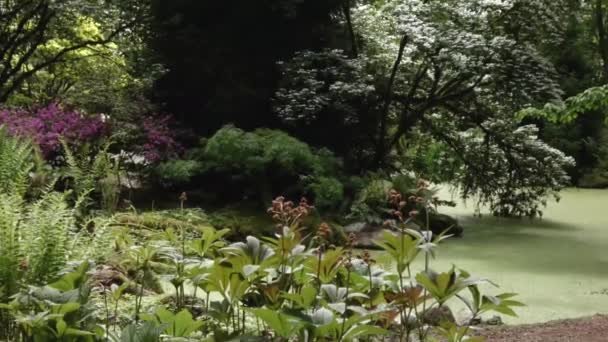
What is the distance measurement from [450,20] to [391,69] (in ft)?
3.56

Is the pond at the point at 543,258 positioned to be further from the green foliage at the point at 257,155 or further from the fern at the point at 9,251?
the fern at the point at 9,251

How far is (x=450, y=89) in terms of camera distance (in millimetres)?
9320

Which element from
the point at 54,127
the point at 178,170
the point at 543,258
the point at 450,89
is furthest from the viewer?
the point at 450,89

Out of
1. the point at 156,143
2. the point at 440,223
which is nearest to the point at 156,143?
the point at 156,143

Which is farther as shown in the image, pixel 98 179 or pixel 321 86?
pixel 321 86

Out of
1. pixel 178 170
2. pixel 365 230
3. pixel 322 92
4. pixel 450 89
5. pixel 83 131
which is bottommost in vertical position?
pixel 365 230

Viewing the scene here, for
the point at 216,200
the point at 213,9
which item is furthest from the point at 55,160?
the point at 213,9

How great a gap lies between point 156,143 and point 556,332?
5.33 metres

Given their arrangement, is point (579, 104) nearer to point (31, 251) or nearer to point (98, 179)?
point (98, 179)

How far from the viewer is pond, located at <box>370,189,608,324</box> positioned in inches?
188

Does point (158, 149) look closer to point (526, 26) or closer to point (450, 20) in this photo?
point (450, 20)

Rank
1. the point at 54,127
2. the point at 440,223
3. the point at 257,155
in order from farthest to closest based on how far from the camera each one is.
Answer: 1. the point at 440,223
2. the point at 257,155
3. the point at 54,127

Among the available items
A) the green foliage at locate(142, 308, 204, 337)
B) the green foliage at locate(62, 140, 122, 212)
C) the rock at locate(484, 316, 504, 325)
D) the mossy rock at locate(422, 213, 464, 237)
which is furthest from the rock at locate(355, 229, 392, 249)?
the green foliage at locate(142, 308, 204, 337)

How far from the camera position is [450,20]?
8641 mm
